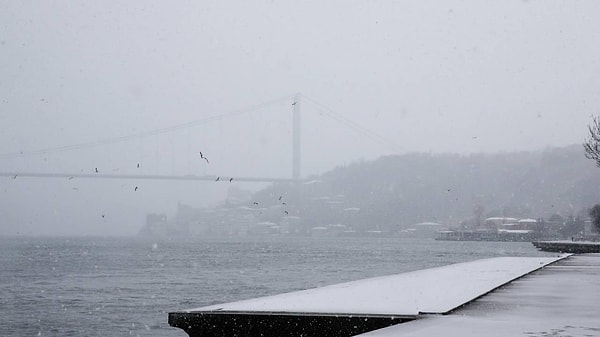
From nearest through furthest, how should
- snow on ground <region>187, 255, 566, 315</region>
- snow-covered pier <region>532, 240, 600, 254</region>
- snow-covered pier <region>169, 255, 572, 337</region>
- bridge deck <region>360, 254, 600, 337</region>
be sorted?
bridge deck <region>360, 254, 600, 337</region> → snow-covered pier <region>169, 255, 572, 337</region> → snow on ground <region>187, 255, 566, 315</region> → snow-covered pier <region>532, 240, 600, 254</region>

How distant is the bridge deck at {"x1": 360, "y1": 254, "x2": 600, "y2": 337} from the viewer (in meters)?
5.65

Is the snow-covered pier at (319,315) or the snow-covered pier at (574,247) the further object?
the snow-covered pier at (574,247)

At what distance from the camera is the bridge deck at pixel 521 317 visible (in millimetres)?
5652

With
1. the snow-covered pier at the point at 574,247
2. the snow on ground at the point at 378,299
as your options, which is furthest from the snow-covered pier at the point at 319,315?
the snow-covered pier at the point at 574,247

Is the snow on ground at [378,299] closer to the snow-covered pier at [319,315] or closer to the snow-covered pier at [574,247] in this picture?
the snow-covered pier at [319,315]

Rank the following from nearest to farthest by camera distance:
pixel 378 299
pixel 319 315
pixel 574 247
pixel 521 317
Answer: pixel 521 317 → pixel 319 315 → pixel 378 299 → pixel 574 247

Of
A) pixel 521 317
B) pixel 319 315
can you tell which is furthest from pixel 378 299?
pixel 521 317

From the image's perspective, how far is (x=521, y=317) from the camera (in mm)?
6770

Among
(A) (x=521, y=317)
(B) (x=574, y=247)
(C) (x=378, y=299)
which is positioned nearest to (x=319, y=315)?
(A) (x=521, y=317)

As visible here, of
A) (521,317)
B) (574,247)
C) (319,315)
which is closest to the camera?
(521,317)

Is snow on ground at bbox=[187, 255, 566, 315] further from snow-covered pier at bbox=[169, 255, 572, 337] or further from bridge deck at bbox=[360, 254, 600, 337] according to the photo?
bridge deck at bbox=[360, 254, 600, 337]

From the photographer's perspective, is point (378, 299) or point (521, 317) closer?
Result: point (521, 317)

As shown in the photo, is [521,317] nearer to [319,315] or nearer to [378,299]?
[319,315]

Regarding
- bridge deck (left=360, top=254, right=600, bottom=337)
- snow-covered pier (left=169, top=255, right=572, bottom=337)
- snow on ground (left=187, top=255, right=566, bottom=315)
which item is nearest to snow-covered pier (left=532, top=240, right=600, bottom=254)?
snow on ground (left=187, top=255, right=566, bottom=315)
